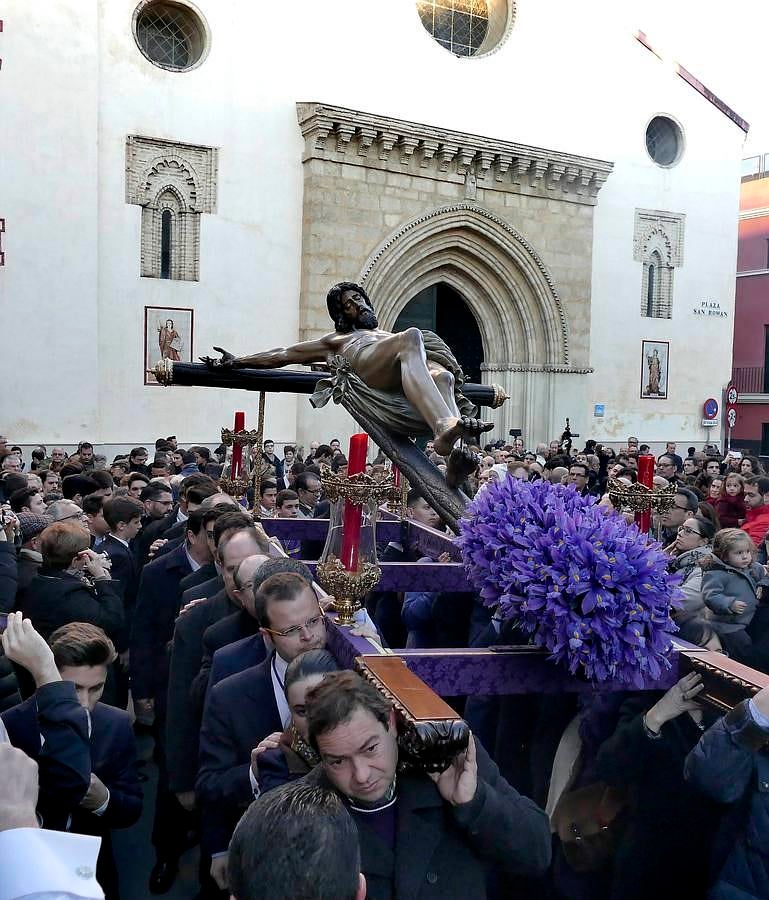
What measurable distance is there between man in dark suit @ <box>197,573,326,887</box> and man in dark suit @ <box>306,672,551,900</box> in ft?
2.05

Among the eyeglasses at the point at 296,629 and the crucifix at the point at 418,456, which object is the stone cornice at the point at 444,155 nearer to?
the crucifix at the point at 418,456

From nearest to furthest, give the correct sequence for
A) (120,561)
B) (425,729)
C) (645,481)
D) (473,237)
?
(425,729) → (645,481) → (120,561) → (473,237)

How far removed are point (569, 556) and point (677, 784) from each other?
2.40 ft

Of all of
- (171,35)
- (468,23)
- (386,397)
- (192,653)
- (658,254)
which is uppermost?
(468,23)

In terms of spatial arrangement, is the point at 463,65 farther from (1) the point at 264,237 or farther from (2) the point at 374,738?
(2) the point at 374,738

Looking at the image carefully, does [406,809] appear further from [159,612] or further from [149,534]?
[149,534]

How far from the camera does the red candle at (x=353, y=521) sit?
2.79 meters

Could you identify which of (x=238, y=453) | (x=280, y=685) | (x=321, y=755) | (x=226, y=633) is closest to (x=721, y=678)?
(x=321, y=755)

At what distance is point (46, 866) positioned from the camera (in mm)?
1354

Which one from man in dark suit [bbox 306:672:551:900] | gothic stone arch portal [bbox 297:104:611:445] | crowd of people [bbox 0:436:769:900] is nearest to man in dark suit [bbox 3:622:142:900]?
crowd of people [bbox 0:436:769:900]

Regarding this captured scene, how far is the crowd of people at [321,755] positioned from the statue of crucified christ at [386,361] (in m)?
0.47

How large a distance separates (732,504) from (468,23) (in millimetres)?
12614

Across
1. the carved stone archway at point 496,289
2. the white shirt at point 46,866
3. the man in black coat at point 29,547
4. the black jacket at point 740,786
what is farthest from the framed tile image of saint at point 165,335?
the white shirt at point 46,866

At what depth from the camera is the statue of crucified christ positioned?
3.88 m
